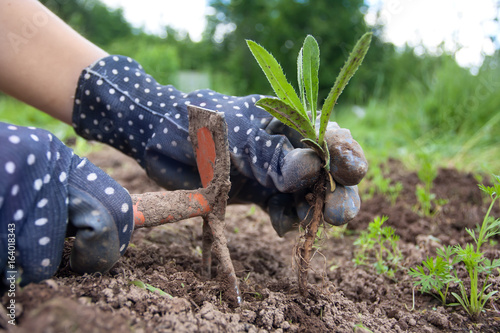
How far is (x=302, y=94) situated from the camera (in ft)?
3.75

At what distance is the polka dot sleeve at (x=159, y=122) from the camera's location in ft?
4.10

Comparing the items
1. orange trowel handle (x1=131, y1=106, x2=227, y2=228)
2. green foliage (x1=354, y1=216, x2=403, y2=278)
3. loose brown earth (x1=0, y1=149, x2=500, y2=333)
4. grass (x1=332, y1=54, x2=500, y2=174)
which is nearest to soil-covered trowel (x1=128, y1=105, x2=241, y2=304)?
orange trowel handle (x1=131, y1=106, x2=227, y2=228)

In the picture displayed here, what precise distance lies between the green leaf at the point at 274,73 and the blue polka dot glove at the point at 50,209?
1.79 ft

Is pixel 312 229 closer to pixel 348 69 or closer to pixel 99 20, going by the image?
pixel 348 69

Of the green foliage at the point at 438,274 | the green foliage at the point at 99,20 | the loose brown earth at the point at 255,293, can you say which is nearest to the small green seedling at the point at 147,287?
the loose brown earth at the point at 255,293

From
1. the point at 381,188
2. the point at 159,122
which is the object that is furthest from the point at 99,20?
the point at 159,122

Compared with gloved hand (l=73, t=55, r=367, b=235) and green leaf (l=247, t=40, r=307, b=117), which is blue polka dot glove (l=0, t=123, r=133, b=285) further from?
green leaf (l=247, t=40, r=307, b=117)

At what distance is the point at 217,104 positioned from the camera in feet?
4.29

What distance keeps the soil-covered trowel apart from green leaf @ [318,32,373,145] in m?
0.30

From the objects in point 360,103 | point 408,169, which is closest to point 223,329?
point 408,169

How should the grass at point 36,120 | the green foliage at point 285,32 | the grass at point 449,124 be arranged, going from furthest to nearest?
the green foliage at point 285,32 → the grass at point 36,120 → the grass at point 449,124

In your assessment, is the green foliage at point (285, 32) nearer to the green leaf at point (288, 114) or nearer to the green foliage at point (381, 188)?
the green foliage at point (381, 188)

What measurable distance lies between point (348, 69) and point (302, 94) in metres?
0.21

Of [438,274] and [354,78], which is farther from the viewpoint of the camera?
[354,78]
